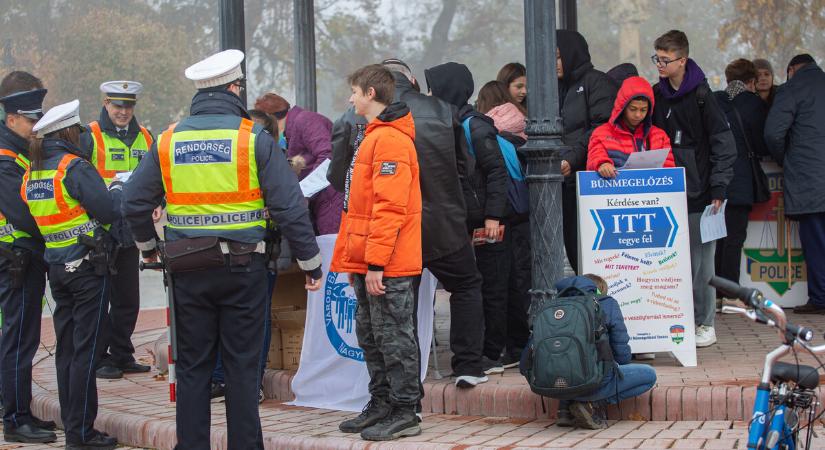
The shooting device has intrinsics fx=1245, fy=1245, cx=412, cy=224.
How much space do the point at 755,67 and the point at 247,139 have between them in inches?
220

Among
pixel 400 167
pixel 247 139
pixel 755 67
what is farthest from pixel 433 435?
pixel 755 67

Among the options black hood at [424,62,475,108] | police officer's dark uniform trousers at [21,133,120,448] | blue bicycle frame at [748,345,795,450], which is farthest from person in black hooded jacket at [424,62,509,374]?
blue bicycle frame at [748,345,795,450]

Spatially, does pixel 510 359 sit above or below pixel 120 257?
below

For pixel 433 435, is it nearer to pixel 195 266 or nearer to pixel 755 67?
pixel 195 266

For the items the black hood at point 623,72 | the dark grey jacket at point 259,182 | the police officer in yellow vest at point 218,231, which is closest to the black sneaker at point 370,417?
the police officer in yellow vest at point 218,231

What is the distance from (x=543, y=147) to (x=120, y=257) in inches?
135

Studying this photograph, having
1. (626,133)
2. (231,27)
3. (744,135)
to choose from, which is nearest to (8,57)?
(231,27)

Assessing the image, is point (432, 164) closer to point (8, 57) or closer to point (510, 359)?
point (510, 359)

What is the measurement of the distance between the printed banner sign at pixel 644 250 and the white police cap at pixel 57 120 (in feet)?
9.86

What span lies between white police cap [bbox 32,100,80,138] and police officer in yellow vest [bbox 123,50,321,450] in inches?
48.1

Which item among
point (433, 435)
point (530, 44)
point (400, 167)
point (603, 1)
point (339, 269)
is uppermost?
point (603, 1)

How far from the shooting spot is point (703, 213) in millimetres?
7934

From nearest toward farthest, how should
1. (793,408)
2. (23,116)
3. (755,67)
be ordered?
(793,408)
(23,116)
(755,67)

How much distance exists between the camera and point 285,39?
149 ft
